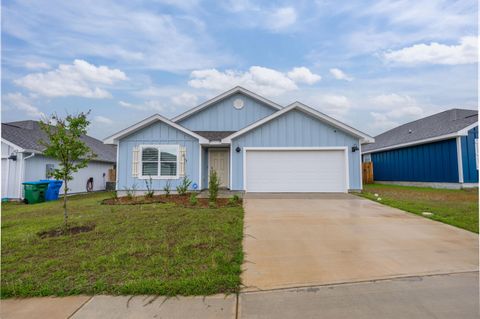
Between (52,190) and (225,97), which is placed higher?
(225,97)

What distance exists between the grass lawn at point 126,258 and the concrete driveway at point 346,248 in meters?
0.42

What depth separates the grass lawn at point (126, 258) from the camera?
3.00m

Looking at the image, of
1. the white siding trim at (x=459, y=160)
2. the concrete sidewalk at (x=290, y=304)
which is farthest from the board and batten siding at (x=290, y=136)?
the concrete sidewalk at (x=290, y=304)

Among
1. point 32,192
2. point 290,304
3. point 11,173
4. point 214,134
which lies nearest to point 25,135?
point 11,173

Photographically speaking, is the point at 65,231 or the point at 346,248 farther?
the point at 65,231

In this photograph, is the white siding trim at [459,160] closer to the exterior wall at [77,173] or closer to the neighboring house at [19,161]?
the neighboring house at [19,161]

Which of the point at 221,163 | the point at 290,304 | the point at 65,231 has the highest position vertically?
the point at 221,163

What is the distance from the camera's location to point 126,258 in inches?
154

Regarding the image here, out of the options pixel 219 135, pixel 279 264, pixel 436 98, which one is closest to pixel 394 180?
pixel 436 98

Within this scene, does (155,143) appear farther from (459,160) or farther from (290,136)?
(459,160)

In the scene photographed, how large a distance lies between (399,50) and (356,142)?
5.44 metres

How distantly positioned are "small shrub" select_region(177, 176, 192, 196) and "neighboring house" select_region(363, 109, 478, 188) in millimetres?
14005

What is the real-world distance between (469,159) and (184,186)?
14.8 meters

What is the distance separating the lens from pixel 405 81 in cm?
1552
